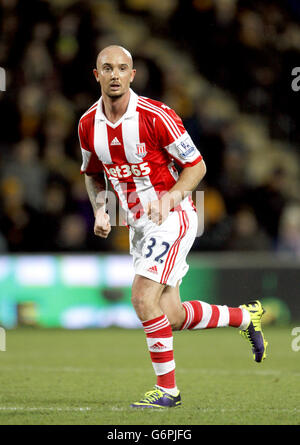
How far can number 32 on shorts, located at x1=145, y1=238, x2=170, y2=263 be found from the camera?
5.61 meters

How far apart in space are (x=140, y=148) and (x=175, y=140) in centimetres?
23

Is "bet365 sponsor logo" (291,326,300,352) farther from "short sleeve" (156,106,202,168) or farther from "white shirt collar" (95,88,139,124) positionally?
"white shirt collar" (95,88,139,124)

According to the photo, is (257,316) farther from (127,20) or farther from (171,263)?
(127,20)

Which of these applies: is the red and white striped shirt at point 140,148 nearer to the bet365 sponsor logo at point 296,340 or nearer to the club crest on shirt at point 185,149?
the club crest on shirt at point 185,149

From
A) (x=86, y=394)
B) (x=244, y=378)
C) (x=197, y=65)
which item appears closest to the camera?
(x=86, y=394)

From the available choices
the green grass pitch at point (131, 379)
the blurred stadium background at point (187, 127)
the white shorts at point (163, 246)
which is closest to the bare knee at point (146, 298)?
the white shorts at point (163, 246)

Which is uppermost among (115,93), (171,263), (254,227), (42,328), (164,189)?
(115,93)

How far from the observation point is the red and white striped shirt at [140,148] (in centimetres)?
559

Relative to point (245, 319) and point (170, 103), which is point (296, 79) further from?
point (245, 319)

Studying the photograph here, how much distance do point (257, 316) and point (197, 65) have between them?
8.98 meters

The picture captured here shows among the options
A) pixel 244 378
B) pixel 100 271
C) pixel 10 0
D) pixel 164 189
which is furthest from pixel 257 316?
pixel 10 0

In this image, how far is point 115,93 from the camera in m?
5.57

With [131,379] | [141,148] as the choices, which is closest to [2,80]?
[131,379]

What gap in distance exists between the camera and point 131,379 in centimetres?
694
